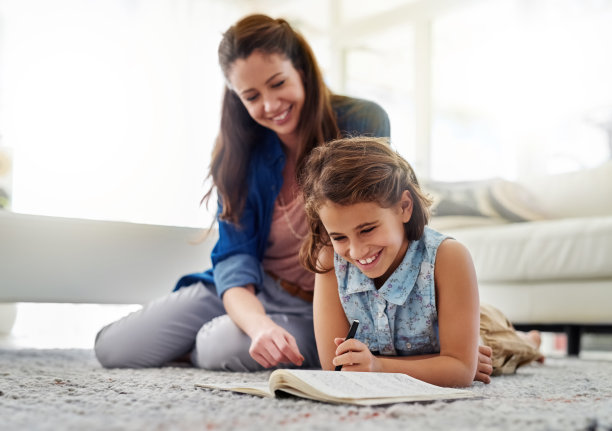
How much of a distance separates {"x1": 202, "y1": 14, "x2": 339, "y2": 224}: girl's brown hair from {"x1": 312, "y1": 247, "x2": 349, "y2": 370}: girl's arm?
0.35m

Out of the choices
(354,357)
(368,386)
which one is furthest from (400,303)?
(368,386)

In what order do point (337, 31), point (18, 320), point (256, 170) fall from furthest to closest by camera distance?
point (337, 31) < point (18, 320) < point (256, 170)

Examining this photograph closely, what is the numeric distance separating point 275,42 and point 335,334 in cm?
69

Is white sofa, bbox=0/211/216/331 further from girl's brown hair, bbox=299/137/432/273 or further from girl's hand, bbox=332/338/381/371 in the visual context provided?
girl's hand, bbox=332/338/381/371

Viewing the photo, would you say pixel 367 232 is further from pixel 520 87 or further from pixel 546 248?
pixel 520 87

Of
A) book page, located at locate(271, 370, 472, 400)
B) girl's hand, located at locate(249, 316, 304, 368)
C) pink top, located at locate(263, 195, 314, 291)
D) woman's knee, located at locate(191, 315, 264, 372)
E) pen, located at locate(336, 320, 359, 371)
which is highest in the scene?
pink top, located at locate(263, 195, 314, 291)

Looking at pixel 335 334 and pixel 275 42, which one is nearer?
pixel 335 334

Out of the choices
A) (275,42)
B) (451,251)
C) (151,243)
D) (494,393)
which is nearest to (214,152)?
(275,42)

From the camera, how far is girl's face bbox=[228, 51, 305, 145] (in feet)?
4.77

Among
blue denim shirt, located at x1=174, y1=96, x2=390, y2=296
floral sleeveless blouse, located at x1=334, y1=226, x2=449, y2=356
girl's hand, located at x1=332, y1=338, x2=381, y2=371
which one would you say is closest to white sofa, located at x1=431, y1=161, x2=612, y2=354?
blue denim shirt, located at x1=174, y1=96, x2=390, y2=296

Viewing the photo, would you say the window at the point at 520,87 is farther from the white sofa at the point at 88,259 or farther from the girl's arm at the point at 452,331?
the girl's arm at the point at 452,331

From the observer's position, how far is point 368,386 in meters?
0.84

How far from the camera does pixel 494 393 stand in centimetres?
103

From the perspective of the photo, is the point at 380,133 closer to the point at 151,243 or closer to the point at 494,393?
the point at 494,393
